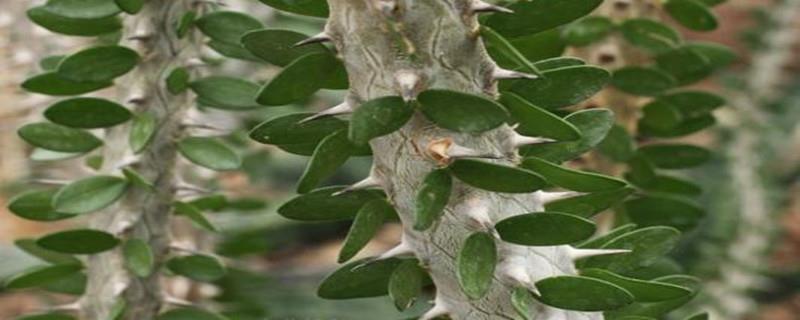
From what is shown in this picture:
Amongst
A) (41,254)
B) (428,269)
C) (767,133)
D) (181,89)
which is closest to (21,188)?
(41,254)

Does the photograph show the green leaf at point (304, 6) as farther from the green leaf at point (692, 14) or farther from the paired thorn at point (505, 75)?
the green leaf at point (692, 14)

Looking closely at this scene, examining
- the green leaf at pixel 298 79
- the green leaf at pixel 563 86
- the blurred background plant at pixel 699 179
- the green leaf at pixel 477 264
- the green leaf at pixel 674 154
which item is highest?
the green leaf at pixel 298 79

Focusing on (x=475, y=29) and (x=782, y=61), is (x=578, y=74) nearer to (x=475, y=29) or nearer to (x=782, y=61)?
(x=475, y=29)

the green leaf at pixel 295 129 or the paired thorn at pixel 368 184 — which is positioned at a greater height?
the green leaf at pixel 295 129

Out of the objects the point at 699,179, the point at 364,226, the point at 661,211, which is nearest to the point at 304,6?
the point at 364,226

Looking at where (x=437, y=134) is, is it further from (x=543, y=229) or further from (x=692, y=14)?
(x=692, y=14)

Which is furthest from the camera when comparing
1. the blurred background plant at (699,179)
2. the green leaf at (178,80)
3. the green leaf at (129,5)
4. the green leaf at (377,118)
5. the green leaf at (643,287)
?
the blurred background plant at (699,179)

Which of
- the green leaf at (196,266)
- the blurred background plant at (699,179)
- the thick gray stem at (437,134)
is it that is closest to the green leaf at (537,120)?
the thick gray stem at (437,134)
